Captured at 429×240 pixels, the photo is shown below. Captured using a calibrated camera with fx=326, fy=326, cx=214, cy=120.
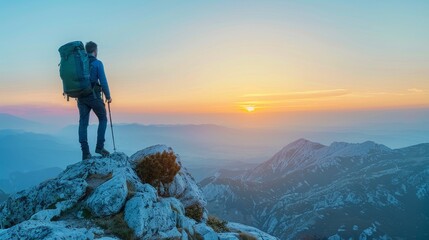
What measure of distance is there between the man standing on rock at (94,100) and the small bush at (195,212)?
302 inches

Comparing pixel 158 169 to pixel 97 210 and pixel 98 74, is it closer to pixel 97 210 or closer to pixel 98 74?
pixel 97 210

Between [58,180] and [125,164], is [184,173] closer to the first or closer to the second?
[125,164]

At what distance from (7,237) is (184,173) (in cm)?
1647

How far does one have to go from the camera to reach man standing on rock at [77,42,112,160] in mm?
20016

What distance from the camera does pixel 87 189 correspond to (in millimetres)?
18016

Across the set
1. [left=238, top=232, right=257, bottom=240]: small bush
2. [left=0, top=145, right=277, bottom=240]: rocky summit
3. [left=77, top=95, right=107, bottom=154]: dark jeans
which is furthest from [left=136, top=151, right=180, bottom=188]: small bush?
[left=238, top=232, right=257, bottom=240]: small bush

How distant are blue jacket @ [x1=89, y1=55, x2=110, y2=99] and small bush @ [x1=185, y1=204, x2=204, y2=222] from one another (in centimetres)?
993

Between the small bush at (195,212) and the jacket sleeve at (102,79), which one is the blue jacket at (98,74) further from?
the small bush at (195,212)

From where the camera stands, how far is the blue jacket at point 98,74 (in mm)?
19906

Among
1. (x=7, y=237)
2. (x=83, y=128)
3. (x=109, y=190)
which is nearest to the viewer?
(x=7, y=237)

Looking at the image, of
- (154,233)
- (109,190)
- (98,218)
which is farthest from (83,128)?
(154,233)

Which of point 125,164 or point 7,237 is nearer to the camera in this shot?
point 7,237

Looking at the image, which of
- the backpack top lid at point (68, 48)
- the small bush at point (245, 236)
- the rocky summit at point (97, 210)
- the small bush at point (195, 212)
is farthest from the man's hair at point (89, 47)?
the small bush at point (245, 236)

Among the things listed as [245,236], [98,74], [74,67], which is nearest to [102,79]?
[98,74]
